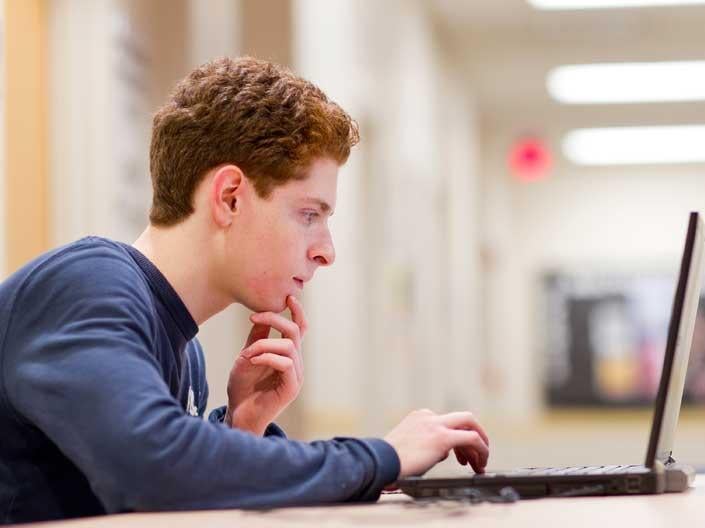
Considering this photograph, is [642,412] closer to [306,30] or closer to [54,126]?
[306,30]

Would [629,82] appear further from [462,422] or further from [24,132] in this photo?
[462,422]

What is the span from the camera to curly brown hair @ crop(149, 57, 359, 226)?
1568mm

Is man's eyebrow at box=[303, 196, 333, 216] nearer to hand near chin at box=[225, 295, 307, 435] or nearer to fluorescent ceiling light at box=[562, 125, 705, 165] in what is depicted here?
hand near chin at box=[225, 295, 307, 435]

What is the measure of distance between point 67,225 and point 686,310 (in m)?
2.30

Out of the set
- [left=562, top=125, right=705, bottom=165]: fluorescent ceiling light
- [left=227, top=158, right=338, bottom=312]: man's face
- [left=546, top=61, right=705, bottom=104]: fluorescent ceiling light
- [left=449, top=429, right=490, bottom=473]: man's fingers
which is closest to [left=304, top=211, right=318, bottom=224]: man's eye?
[left=227, top=158, right=338, bottom=312]: man's face

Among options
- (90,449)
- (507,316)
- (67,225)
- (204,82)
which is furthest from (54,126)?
(507,316)

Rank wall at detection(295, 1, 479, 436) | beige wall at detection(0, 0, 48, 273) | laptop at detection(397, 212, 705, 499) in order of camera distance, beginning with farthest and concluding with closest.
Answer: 1. wall at detection(295, 1, 479, 436)
2. beige wall at detection(0, 0, 48, 273)
3. laptop at detection(397, 212, 705, 499)

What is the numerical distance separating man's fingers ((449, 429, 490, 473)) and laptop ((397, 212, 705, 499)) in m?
0.03

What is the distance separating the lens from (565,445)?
923cm

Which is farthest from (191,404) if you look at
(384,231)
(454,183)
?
(454,183)

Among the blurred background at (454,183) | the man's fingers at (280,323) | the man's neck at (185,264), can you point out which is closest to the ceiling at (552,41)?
the blurred background at (454,183)

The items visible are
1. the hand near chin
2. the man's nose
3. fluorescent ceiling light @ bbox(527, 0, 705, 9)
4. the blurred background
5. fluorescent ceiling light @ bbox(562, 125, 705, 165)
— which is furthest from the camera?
fluorescent ceiling light @ bbox(562, 125, 705, 165)

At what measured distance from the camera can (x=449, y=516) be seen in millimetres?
1246

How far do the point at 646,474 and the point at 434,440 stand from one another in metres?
0.28
